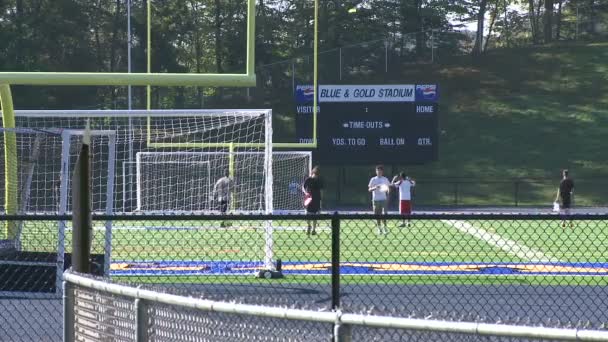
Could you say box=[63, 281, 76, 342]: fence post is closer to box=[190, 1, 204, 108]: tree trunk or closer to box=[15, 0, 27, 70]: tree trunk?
box=[15, 0, 27, 70]: tree trunk

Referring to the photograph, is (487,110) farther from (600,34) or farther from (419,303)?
(419,303)

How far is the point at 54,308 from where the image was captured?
441 inches

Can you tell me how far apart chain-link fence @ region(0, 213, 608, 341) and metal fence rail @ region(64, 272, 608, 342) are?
0.53ft

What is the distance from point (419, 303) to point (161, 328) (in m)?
7.21

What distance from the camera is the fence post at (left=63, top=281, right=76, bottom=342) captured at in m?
5.55

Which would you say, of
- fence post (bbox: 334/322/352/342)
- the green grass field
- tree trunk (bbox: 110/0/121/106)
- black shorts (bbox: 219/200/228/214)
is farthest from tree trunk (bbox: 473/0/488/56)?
fence post (bbox: 334/322/352/342)

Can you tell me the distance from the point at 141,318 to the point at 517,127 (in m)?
46.7

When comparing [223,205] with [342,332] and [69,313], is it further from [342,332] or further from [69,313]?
[342,332]

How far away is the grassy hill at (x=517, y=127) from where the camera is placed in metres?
43.6

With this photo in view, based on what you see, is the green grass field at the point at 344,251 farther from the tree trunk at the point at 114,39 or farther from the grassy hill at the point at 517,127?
the tree trunk at the point at 114,39

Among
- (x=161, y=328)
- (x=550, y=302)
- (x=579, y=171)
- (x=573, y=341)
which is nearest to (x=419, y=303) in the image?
(x=550, y=302)

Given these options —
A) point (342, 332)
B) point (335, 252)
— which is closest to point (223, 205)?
point (335, 252)

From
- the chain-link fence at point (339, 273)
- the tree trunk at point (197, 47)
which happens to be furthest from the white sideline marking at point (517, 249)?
the tree trunk at point (197, 47)

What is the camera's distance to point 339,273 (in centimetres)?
795
